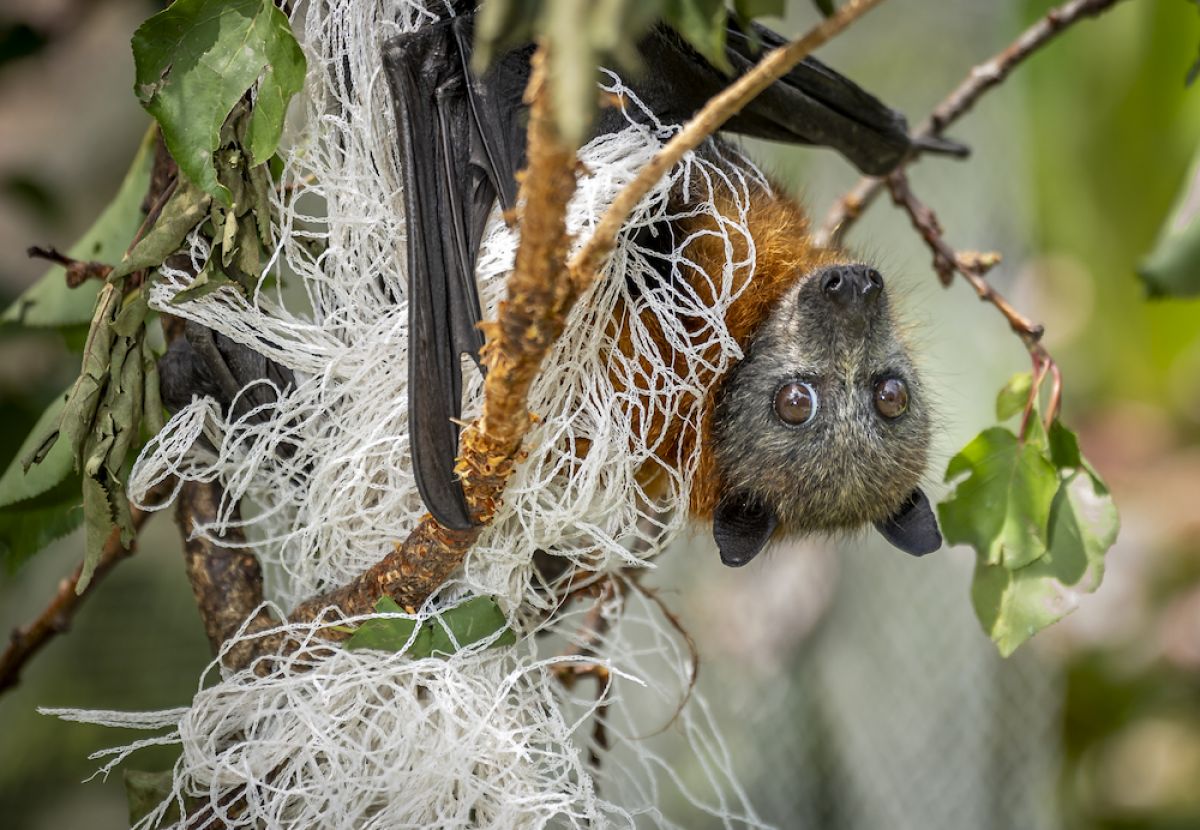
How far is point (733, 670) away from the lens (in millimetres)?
3947

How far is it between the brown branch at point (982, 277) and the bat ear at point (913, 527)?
28 centimetres

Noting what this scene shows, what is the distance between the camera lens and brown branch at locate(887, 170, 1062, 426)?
1618mm

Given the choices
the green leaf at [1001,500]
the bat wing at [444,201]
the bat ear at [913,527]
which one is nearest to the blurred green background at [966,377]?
the bat ear at [913,527]

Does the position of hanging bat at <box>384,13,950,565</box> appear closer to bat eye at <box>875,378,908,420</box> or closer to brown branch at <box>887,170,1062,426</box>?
bat eye at <box>875,378,908,420</box>

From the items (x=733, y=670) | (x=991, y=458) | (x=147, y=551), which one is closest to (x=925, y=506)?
(x=991, y=458)

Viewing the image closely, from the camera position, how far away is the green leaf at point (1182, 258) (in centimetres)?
199

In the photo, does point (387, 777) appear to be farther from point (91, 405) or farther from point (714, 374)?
point (714, 374)

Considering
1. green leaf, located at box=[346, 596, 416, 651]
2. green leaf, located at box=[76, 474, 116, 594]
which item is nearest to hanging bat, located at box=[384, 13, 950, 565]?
green leaf, located at box=[346, 596, 416, 651]

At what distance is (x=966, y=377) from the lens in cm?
384

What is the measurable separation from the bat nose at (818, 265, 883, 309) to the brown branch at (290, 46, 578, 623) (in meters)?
0.66

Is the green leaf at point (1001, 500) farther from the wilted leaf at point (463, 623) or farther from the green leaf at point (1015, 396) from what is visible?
the wilted leaf at point (463, 623)

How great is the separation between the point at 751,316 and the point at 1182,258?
81 centimetres

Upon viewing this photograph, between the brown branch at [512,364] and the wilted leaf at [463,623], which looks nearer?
the brown branch at [512,364]

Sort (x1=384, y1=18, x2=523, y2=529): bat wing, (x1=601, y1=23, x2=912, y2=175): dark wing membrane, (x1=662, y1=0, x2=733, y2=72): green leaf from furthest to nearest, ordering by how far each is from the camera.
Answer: (x1=601, y1=23, x2=912, y2=175): dark wing membrane → (x1=384, y1=18, x2=523, y2=529): bat wing → (x1=662, y1=0, x2=733, y2=72): green leaf
